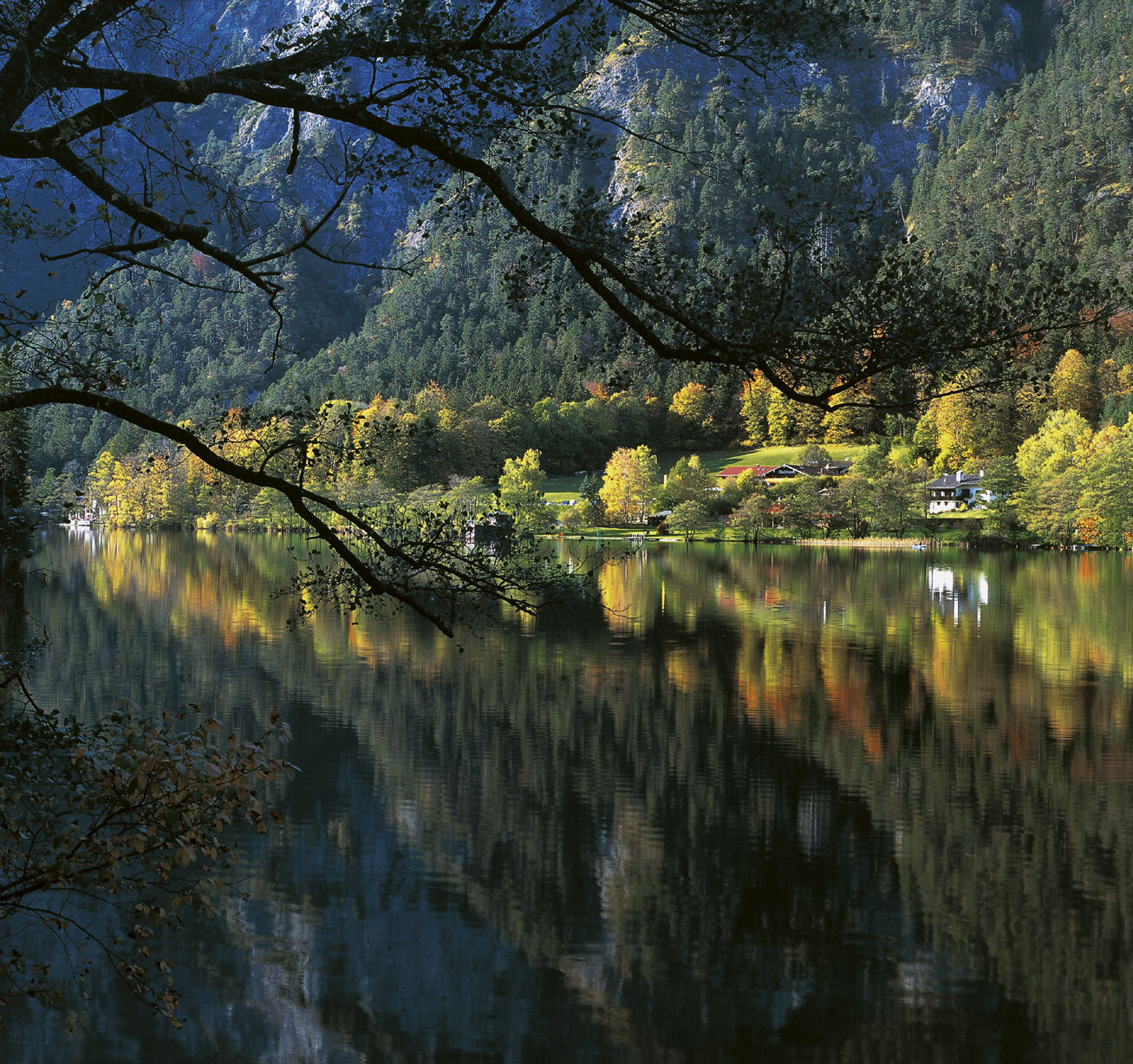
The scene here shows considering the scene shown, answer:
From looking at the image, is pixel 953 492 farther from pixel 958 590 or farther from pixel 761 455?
pixel 958 590

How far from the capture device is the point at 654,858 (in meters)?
12.7

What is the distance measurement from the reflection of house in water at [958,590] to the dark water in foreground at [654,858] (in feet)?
29.0

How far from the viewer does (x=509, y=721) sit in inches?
766

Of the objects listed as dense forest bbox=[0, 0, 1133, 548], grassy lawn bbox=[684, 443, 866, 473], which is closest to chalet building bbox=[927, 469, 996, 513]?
dense forest bbox=[0, 0, 1133, 548]

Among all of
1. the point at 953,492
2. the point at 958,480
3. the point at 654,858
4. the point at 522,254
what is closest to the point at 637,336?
the point at 522,254

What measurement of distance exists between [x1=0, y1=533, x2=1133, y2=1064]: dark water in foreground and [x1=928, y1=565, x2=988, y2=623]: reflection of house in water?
29.0 ft

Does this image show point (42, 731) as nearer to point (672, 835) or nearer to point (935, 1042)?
point (935, 1042)

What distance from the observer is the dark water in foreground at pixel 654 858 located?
901cm

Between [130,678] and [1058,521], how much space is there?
218ft

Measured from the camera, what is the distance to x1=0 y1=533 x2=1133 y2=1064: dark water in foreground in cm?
901

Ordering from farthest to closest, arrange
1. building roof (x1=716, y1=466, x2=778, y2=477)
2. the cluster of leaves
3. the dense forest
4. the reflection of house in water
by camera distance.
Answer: building roof (x1=716, y1=466, x2=778, y2=477) → the reflection of house in water → the dense forest → the cluster of leaves

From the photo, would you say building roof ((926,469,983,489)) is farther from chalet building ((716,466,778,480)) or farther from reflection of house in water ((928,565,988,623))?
reflection of house in water ((928,565,988,623))

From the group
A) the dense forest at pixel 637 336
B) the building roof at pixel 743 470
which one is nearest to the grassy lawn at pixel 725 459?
the building roof at pixel 743 470

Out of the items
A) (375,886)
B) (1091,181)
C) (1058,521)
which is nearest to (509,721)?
(375,886)
